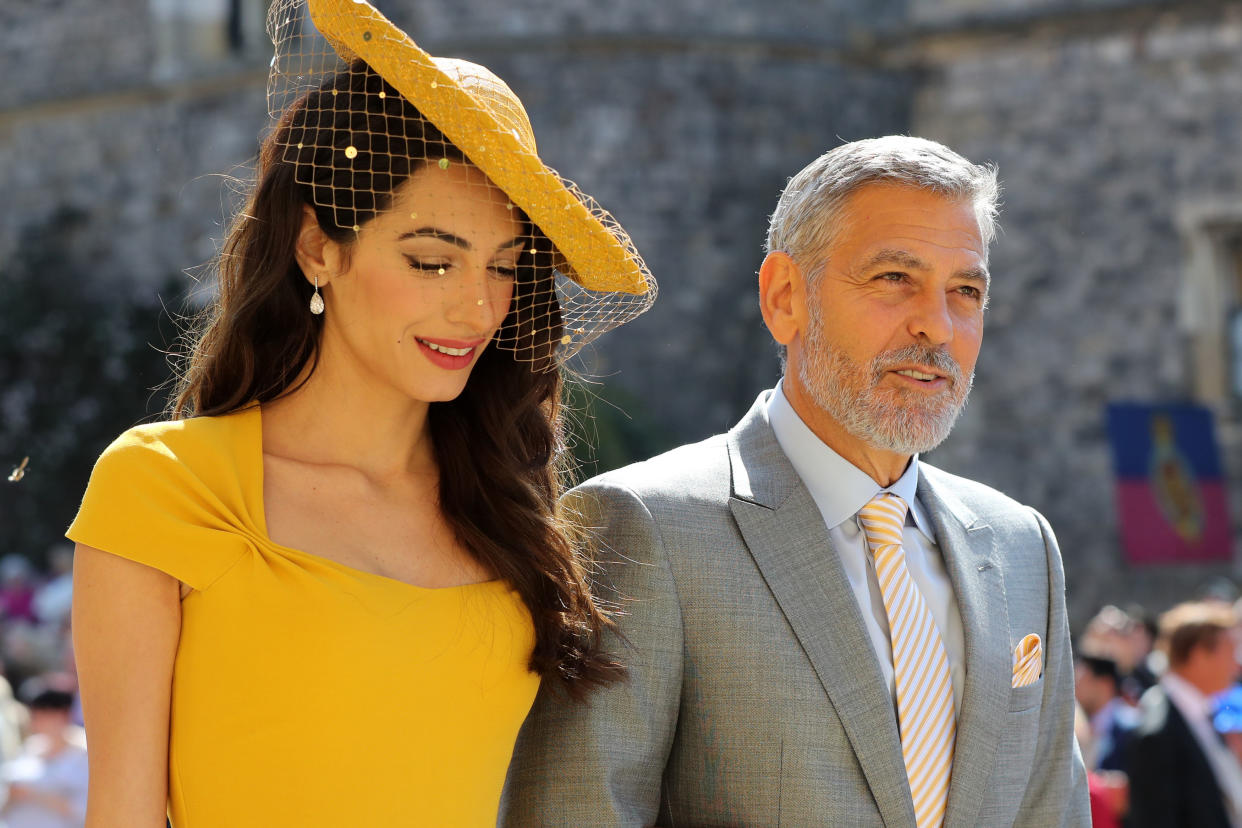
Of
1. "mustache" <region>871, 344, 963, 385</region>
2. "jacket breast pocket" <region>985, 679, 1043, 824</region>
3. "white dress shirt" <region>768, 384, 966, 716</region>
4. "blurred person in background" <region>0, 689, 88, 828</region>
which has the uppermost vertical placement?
"mustache" <region>871, 344, 963, 385</region>

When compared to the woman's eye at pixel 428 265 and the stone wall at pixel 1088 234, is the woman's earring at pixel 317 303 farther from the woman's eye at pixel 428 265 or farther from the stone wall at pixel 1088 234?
the stone wall at pixel 1088 234

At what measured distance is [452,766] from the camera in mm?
2164

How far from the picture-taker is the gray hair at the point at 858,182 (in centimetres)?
242

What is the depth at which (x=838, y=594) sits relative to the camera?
2.32 meters

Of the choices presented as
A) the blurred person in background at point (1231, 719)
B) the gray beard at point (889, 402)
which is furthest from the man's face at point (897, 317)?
the blurred person in background at point (1231, 719)

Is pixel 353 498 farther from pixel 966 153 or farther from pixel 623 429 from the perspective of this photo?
pixel 966 153

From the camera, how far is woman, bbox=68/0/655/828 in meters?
2.02

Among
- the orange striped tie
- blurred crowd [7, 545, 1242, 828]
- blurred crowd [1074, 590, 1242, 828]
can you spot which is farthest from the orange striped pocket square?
blurred crowd [7, 545, 1242, 828]

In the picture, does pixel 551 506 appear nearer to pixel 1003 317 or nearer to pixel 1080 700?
pixel 1080 700

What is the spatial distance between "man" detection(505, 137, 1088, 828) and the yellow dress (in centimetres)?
18

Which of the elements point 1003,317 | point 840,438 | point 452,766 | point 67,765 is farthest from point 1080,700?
point 1003,317

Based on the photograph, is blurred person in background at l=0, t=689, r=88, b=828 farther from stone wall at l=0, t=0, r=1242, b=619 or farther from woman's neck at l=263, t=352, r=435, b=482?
stone wall at l=0, t=0, r=1242, b=619

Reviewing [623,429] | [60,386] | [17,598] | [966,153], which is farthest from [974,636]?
[60,386]

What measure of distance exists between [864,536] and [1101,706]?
4552mm
